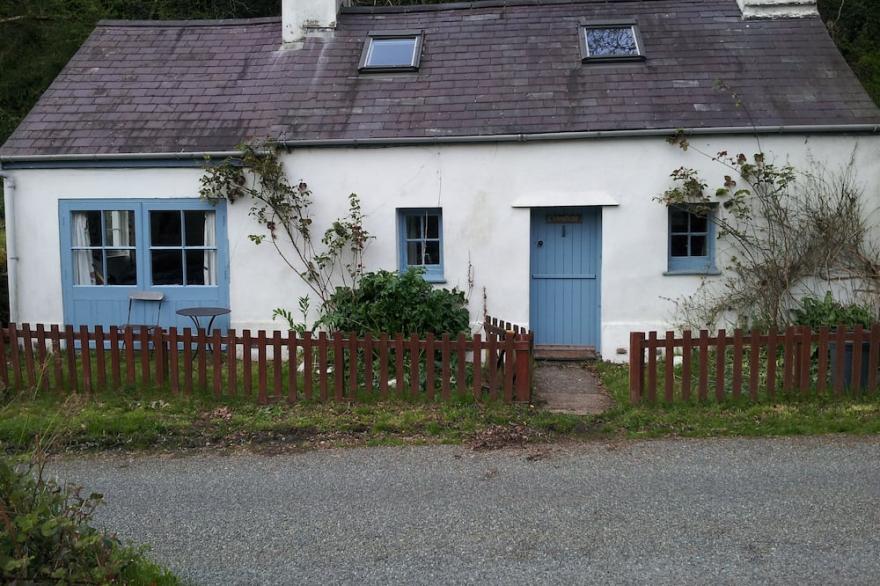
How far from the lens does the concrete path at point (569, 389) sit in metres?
8.21

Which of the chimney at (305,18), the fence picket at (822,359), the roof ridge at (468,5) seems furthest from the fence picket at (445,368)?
the roof ridge at (468,5)

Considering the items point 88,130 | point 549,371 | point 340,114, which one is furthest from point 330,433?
point 88,130

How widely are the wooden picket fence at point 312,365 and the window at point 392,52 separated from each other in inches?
222

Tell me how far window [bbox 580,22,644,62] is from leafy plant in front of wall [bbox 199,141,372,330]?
4.54 m

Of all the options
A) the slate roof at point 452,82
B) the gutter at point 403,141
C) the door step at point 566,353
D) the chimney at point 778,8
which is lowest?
the door step at point 566,353

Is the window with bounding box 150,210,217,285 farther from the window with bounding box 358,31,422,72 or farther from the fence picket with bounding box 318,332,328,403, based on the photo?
the fence picket with bounding box 318,332,328,403

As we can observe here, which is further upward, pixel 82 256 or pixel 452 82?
pixel 452 82

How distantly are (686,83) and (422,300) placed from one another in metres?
5.40

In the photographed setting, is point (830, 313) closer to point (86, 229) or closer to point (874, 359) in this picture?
point (874, 359)

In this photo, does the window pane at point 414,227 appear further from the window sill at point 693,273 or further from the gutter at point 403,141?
the window sill at point 693,273

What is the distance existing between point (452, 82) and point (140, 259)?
546 centimetres

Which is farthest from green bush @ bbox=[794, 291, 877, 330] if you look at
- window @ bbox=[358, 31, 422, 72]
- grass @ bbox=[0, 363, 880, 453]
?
window @ bbox=[358, 31, 422, 72]

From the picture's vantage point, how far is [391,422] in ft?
24.6

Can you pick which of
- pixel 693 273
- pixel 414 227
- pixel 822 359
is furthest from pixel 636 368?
pixel 414 227
